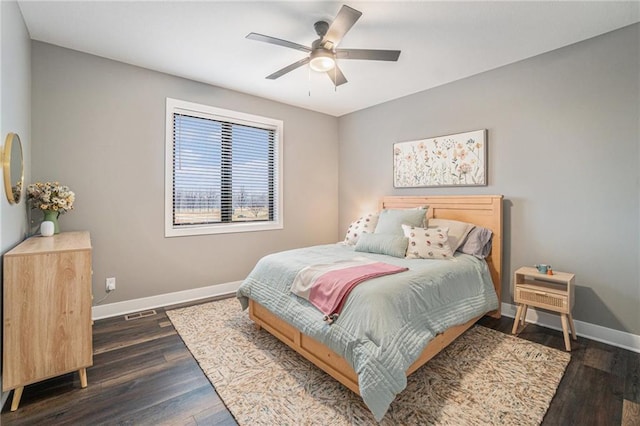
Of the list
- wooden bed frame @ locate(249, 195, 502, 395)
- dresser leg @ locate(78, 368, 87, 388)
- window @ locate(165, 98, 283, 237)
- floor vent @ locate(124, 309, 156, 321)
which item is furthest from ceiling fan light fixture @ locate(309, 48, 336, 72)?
floor vent @ locate(124, 309, 156, 321)

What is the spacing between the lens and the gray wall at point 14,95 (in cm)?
180

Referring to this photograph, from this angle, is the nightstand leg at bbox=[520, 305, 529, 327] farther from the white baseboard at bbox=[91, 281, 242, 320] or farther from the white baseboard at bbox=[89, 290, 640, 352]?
the white baseboard at bbox=[91, 281, 242, 320]

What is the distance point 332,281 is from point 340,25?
1.77 m

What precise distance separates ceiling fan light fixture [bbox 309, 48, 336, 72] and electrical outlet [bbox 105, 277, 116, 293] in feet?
9.58

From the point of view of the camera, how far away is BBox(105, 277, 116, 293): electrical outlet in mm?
3043

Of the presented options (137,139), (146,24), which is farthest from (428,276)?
(137,139)

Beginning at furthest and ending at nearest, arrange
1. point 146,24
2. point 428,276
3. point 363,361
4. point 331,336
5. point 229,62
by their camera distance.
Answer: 1. point 229,62
2. point 146,24
3. point 428,276
4. point 331,336
5. point 363,361

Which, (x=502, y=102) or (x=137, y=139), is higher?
(x=502, y=102)

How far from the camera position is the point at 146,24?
2.42 metres

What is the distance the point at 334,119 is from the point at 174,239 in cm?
317

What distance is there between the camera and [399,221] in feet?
10.6

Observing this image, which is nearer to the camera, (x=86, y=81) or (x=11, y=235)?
(x=11, y=235)

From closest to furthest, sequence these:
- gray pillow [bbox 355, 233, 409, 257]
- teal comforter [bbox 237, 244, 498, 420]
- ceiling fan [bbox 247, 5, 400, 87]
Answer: teal comforter [bbox 237, 244, 498, 420], ceiling fan [bbox 247, 5, 400, 87], gray pillow [bbox 355, 233, 409, 257]

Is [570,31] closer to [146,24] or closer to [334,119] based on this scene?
[334,119]
